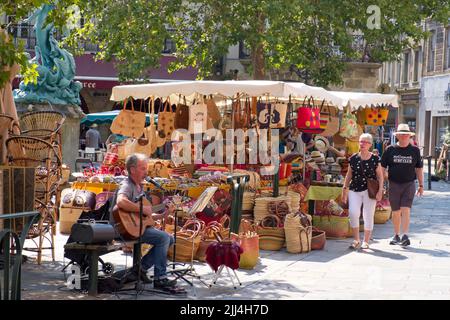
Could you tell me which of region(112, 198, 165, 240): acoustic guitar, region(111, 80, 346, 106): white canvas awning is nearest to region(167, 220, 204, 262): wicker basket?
region(112, 198, 165, 240): acoustic guitar

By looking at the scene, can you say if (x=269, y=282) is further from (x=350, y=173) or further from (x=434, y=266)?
(x=350, y=173)

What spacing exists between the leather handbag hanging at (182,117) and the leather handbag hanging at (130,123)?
53 cm

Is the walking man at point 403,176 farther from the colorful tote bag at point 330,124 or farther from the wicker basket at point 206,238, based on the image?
the colorful tote bag at point 330,124

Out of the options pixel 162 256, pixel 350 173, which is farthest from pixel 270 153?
pixel 162 256

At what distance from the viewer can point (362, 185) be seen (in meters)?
13.1

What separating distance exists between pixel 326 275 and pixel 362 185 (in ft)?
8.74

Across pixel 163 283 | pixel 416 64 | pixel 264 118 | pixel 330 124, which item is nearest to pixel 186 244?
pixel 163 283

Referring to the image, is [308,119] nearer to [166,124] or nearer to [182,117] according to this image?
[182,117]

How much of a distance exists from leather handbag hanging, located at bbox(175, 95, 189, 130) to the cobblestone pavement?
9.10ft

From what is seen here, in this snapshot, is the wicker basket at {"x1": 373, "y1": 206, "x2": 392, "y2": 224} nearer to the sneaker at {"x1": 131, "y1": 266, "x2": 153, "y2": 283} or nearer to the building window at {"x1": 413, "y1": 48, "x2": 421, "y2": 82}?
the sneaker at {"x1": 131, "y1": 266, "x2": 153, "y2": 283}

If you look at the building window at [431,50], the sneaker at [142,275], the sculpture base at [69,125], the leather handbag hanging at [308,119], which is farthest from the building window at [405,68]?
the sneaker at [142,275]

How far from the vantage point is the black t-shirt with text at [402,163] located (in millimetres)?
13562
